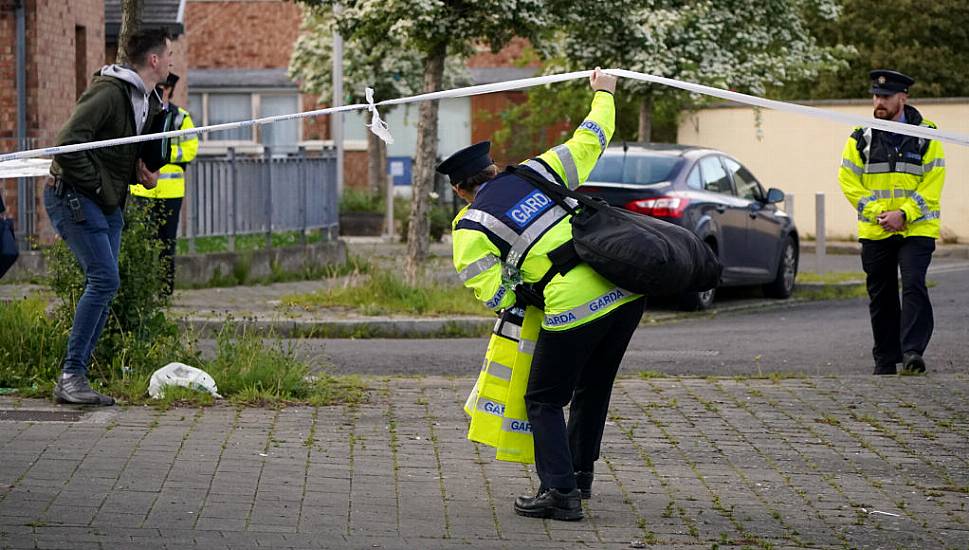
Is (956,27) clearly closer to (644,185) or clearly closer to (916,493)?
(644,185)

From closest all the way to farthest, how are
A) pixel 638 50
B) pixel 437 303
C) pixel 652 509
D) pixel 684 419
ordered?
1. pixel 652 509
2. pixel 684 419
3. pixel 437 303
4. pixel 638 50

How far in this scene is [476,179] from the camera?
6.02 meters

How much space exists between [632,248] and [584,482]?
116 cm

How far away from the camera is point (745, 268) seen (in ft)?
50.7

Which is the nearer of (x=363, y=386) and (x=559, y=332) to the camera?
(x=559, y=332)

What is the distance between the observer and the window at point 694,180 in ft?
48.1

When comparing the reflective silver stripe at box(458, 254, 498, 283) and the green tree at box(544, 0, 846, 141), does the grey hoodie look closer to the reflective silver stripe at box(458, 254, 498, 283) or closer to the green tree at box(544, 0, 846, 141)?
the reflective silver stripe at box(458, 254, 498, 283)

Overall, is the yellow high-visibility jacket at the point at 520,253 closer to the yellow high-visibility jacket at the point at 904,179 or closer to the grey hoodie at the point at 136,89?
the grey hoodie at the point at 136,89

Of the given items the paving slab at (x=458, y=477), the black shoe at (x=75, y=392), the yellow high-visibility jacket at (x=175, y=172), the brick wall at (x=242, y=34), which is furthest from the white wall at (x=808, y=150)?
the black shoe at (x=75, y=392)

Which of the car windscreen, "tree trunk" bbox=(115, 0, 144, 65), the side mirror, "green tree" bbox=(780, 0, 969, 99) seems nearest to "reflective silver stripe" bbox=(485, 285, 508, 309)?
"tree trunk" bbox=(115, 0, 144, 65)

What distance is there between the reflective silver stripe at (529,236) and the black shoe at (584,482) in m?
1.03

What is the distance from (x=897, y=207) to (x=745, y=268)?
19.2 feet

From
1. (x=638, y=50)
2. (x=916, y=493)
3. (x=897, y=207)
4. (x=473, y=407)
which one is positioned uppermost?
(x=638, y=50)

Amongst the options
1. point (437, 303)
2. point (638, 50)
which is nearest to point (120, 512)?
point (437, 303)
